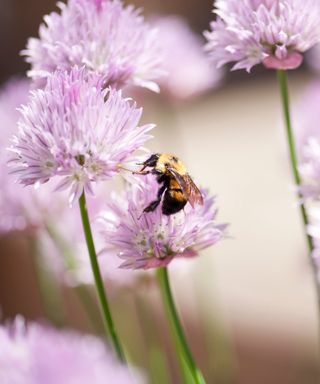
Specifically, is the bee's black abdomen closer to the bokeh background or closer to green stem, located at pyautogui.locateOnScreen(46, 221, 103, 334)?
the bokeh background

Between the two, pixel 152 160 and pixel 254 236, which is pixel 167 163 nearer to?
pixel 152 160

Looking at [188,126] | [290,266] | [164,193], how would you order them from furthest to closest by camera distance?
[188,126]
[290,266]
[164,193]

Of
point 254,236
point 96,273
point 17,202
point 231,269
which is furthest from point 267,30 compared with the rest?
point 254,236

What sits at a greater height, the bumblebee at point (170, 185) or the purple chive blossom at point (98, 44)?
the purple chive blossom at point (98, 44)

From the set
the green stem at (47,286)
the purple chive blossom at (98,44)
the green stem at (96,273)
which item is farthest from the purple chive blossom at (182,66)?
the green stem at (96,273)

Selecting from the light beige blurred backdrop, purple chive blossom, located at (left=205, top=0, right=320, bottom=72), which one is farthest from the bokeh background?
purple chive blossom, located at (left=205, top=0, right=320, bottom=72)

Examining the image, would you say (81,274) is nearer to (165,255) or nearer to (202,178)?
(165,255)

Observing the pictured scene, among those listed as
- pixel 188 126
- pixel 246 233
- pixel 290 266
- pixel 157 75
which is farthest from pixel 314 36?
pixel 188 126

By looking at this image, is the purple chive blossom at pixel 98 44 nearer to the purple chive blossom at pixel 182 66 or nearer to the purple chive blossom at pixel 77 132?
the purple chive blossom at pixel 77 132
